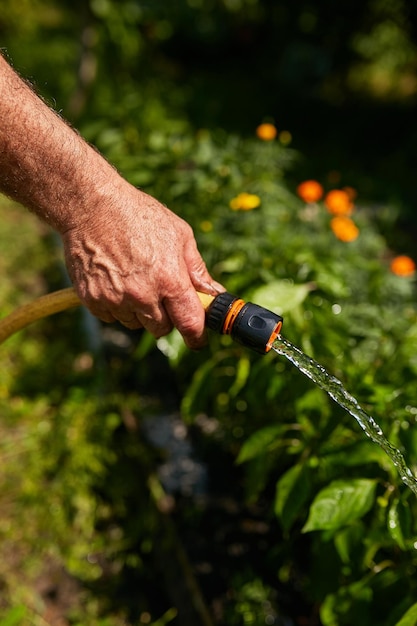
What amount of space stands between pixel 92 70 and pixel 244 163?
2.53 metres

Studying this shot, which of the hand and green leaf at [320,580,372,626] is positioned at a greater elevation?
the hand

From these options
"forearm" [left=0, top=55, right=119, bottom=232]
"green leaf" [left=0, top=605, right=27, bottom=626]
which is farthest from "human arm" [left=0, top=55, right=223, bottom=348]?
"green leaf" [left=0, top=605, right=27, bottom=626]

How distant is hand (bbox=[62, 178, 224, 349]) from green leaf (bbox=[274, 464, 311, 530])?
0.43 meters

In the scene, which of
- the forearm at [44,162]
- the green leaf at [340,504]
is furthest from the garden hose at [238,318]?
the green leaf at [340,504]

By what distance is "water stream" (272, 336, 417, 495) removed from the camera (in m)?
1.40

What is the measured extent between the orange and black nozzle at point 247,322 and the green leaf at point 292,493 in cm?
42

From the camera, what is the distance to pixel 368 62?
6164 mm

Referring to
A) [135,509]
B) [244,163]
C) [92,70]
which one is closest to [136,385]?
[135,509]

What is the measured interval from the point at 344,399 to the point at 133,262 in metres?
0.52

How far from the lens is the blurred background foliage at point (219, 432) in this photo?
1600mm

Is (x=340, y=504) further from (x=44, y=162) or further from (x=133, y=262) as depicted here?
(x=44, y=162)

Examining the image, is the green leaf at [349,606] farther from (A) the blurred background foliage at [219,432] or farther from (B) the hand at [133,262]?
(B) the hand at [133,262]

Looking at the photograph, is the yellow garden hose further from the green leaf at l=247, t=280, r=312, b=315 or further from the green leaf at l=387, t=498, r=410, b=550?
the green leaf at l=387, t=498, r=410, b=550

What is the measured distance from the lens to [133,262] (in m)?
1.37
